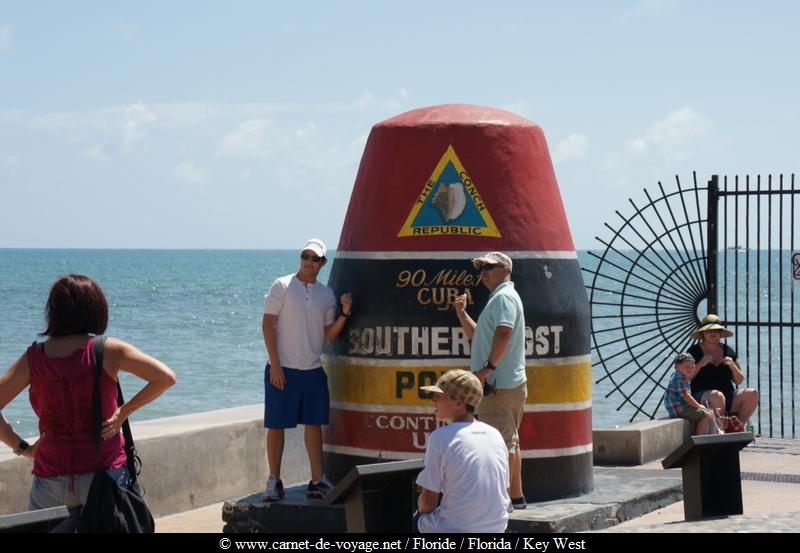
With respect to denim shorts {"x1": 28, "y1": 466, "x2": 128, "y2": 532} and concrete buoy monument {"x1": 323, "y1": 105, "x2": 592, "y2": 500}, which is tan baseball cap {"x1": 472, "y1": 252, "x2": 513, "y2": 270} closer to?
concrete buoy monument {"x1": 323, "y1": 105, "x2": 592, "y2": 500}

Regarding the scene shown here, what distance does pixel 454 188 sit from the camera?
933 centimetres

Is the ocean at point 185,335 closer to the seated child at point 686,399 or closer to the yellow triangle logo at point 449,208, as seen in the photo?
the seated child at point 686,399

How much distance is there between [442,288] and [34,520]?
4.00 m

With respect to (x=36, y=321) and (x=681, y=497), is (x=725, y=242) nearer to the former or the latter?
(x=681, y=497)

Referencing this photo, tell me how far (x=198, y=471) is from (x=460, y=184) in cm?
298

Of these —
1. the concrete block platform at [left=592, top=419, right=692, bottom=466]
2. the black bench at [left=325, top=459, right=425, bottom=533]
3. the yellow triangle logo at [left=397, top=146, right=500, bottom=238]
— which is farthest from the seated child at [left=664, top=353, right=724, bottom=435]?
the black bench at [left=325, top=459, right=425, bottom=533]

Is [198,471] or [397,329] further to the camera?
[198,471]

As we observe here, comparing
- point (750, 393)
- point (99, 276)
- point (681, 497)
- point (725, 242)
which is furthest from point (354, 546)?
point (99, 276)

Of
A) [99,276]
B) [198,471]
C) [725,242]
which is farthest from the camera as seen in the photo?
[99,276]

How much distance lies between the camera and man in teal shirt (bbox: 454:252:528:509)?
8.64m

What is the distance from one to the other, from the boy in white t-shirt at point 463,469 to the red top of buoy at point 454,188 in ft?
8.95

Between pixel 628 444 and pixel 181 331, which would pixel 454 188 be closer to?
pixel 628 444

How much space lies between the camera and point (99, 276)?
103 metres

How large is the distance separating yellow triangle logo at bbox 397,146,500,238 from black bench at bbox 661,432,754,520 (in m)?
1.97
